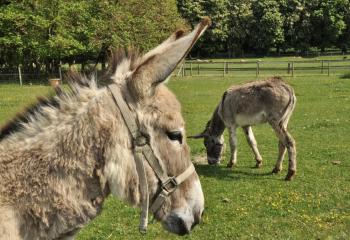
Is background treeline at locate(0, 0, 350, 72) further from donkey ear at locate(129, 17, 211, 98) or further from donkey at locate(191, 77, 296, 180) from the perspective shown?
donkey ear at locate(129, 17, 211, 98)

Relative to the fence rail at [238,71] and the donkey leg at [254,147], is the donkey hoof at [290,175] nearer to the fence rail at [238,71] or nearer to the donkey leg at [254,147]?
the donkey leg at [254,147]

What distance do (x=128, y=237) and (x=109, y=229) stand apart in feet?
1.48

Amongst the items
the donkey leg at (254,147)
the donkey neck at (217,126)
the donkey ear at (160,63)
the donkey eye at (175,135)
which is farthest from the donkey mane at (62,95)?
the donkey neck at (217,126)

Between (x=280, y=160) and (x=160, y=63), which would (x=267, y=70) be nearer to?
(x=280, y=160)

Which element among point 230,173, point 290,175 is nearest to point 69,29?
point 230,173

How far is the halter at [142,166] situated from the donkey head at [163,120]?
0.02m

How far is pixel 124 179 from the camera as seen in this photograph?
7.71 ft

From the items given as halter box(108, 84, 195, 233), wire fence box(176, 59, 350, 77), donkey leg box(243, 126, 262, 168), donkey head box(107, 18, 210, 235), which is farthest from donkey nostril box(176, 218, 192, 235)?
wire fence box(176, 59, 350, 77)

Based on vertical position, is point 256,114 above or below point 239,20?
below

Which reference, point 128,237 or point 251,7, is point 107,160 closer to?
point 128,237

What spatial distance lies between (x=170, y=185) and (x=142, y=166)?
0.23m

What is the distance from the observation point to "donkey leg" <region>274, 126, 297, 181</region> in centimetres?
923

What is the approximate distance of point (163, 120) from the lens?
8.01ft

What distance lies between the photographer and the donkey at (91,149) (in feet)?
7.15
